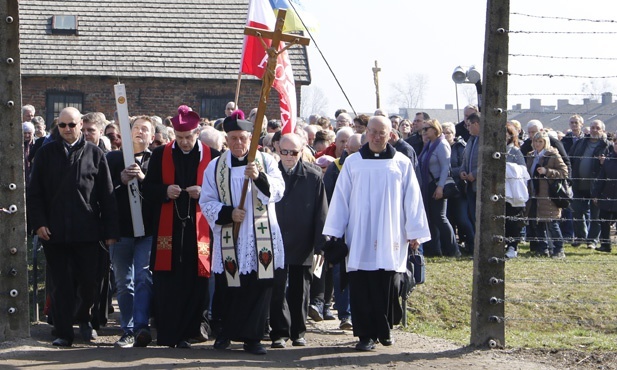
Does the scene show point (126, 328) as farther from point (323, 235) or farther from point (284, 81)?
point (284, 81)

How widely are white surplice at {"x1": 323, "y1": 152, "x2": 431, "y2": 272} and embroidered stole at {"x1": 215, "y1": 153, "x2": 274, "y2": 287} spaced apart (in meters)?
0.62

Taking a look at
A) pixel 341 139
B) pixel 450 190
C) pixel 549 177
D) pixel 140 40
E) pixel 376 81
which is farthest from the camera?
pixel 140 40

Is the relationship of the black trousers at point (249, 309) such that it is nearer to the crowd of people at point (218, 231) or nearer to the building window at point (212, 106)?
the crowd of people at point (218, 231)

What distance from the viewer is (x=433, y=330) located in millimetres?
11961

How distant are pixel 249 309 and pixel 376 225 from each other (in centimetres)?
135

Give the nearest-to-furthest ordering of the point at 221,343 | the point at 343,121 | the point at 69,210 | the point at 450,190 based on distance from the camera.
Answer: the point at 69,210 → the point at 221,343 → the point at 450,190 → the point at 343,121

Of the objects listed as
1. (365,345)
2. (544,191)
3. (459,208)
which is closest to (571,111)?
(544,191)

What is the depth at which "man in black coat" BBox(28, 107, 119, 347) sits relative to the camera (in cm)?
981

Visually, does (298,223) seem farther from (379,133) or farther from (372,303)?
(379,133)

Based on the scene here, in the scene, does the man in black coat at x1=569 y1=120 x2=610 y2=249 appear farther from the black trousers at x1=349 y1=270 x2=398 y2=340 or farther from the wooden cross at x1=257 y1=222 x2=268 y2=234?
the wooden cross at x1=257 y1=222 x2=268 y2=234

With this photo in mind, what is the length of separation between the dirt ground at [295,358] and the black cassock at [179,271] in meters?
0.23

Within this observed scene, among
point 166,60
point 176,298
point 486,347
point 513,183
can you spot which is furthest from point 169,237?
point 166,60

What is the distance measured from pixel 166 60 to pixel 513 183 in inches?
736

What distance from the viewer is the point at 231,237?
9758 millimetres
